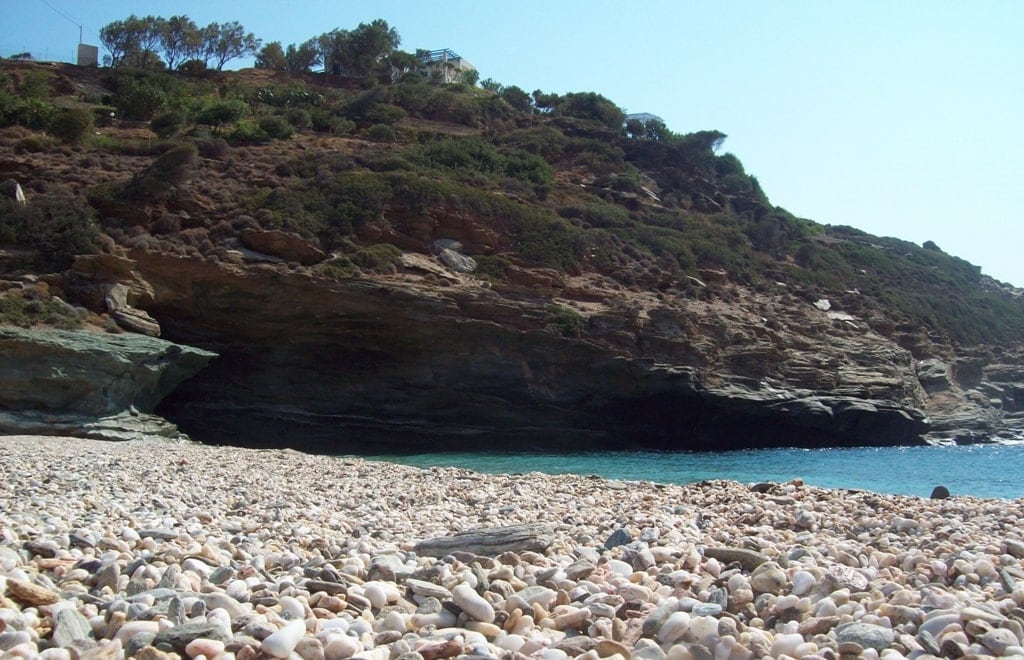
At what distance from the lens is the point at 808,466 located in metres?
26.7

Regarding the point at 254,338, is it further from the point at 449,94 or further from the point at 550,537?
the point at 449,94

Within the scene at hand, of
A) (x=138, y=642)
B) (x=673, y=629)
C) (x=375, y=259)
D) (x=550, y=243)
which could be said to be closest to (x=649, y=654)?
(x=673, y=629)

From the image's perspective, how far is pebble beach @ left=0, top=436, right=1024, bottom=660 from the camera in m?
3.39

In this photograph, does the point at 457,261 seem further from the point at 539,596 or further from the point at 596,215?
the point at 539,596

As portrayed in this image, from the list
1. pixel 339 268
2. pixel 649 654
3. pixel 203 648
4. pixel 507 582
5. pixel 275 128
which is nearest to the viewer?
pixel 203 648

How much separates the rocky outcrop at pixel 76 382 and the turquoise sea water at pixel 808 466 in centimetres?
826

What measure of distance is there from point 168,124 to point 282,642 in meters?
43.0

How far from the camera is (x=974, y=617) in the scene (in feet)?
12.1

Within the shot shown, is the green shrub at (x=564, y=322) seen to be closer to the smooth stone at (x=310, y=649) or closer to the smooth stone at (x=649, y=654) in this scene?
the smooth stone at (x=649, y=654)

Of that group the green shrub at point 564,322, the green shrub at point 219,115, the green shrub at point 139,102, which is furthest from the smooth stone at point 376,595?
the green shrub at point 139,102

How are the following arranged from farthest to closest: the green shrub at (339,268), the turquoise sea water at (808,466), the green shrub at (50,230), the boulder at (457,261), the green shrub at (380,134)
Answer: the green shrub at (380,134)
the boulder at (457,261)
the green shrub at (339,268)
the green shrub at (50,230)
the turquoise sea water at (808,466)

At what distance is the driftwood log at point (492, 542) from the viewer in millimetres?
5555

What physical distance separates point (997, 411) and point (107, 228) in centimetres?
4756

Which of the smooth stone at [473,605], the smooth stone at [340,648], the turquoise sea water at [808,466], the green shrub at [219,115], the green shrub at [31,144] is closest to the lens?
the smooth stone at [340,648]
